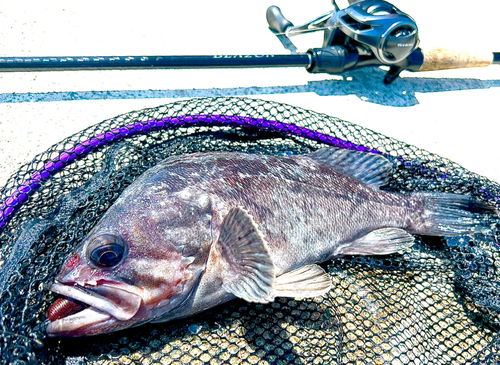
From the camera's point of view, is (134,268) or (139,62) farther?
(139,62)

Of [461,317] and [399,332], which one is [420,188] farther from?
[399,332]


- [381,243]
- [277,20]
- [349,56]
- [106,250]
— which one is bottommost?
[381,243]

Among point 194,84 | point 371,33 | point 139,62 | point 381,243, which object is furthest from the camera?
point 194,84

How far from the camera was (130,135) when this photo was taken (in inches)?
95.0

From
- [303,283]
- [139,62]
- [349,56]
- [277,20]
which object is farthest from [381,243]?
[277,20]

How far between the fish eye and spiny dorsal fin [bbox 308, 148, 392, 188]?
1.26 metres

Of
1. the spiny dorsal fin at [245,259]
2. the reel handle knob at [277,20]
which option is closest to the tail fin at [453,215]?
the spiny dorsal fin at [245,259]

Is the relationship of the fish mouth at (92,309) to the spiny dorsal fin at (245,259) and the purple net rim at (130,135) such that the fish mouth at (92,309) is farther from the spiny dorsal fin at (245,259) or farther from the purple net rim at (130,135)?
the purple net rim at (130,135)

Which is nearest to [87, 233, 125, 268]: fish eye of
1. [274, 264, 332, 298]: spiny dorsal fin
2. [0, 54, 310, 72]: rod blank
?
[274, 264, 332, 298]: spiny dorsal fin

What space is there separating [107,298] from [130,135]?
1.14m

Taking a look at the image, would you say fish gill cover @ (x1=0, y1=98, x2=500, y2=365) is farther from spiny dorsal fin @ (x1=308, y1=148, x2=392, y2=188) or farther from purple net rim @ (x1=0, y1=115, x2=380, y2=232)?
spiny dorsal fin @ (x1=308, y1=148, x2=392, y2=188)

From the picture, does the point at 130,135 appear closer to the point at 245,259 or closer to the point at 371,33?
the point at 245,259

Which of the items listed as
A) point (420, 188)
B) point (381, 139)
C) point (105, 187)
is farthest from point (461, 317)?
point (105, 187)

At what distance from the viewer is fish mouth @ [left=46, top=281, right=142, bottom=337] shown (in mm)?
1535
